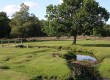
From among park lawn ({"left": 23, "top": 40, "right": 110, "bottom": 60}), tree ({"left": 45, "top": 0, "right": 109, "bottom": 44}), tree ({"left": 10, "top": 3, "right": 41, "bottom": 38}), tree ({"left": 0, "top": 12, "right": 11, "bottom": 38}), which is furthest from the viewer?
tree ({"left": 0, "top": 12, "right": 11, "bottom": 38})

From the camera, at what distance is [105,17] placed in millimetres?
92500

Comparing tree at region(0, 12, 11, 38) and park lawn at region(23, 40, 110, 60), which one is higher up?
tree at region(0, 12, 11, 38)

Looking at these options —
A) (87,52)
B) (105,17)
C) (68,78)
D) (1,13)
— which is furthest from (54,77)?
(1,13)

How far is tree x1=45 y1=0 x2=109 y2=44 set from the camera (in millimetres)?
88312

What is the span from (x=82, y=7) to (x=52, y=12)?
9454mm

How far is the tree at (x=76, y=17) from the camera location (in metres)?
88.3

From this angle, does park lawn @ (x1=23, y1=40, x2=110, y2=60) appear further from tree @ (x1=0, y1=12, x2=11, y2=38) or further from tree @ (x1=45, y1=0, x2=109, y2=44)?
tree @ (x1=0, y1=12, x2=11, y2=38)

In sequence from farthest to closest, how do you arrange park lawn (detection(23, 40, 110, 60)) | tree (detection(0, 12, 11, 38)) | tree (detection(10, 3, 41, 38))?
tree (detection(0, 12, 11, 38)) < tree (detection(10, 3, 41, 38)) < park lawn (detection(23, 40, 110, 60))

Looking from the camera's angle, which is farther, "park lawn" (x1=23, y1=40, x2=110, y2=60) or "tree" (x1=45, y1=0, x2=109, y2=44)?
"tree" (x1=45, y1=0, x2=109, y2=44)

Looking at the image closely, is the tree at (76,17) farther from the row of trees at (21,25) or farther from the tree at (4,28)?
the tree at (4,28)

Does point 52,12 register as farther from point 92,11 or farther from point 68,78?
point 68,78

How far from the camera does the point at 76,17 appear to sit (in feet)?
290

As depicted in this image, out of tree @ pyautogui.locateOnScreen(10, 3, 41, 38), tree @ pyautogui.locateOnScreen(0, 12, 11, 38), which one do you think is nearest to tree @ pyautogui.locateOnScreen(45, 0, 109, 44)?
tree @ pyautogui.locateOnScreen(10, 3, 41, 38)

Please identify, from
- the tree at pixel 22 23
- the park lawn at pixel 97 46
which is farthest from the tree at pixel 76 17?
the tree at pixel 22 23
